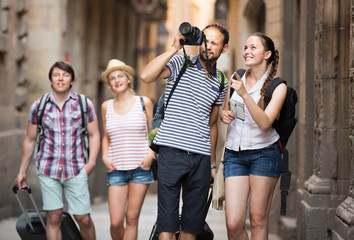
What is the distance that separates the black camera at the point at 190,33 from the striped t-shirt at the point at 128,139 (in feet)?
5.54

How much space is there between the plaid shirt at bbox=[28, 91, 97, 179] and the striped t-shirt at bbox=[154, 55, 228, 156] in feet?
5.13

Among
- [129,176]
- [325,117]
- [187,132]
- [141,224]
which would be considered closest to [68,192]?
[129,176]

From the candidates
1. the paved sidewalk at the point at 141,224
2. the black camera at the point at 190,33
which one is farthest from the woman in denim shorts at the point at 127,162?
the paved sidewalk at the point at 141,224

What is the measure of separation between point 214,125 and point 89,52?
12.0m

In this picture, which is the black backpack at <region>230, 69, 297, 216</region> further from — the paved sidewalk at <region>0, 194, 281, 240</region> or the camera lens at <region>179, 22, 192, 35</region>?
the paved sidewalk at <region>0, 194, 281, 240</region>

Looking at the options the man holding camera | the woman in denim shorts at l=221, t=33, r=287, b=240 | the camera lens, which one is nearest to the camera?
the camera lens

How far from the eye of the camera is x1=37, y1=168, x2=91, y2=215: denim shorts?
647 cm

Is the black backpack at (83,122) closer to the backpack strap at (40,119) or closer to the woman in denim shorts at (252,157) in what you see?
the backpack strap at (40,119)

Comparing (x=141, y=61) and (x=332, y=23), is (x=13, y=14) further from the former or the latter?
(x=141, y=61)

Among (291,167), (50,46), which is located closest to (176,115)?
(291,167)

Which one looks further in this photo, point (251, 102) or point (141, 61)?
point (141, 61)

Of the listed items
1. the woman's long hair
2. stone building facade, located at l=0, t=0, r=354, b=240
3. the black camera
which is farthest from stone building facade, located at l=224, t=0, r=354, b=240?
the black camera

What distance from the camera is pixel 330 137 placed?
22.6 feet

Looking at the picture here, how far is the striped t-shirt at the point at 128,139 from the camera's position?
256 inches
